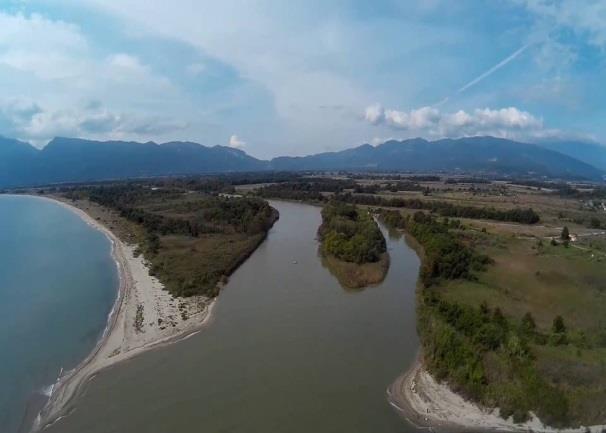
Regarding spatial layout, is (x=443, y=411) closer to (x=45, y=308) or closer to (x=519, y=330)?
(x=519, y=330)

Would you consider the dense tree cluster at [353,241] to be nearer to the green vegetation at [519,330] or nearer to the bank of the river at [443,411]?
the green vegetation at [519,330]

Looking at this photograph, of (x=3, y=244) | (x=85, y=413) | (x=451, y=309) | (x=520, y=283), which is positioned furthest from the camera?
(x=3, y=244)

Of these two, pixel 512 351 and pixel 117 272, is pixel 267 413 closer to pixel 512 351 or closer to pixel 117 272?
pixel 512 351

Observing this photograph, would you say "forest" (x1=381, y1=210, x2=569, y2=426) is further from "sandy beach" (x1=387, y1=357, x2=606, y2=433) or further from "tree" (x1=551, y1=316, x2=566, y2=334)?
"sandy beach" (x1=387, y1=357, x2=606, y2=433)

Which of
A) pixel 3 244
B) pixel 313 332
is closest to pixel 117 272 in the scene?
pixel 313 332

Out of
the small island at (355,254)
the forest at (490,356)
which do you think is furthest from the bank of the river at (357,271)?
the forest at (490,356)

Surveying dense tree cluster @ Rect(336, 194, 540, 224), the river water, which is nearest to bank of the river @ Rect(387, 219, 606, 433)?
the river water

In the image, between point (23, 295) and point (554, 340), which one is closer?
point (554, 340)
